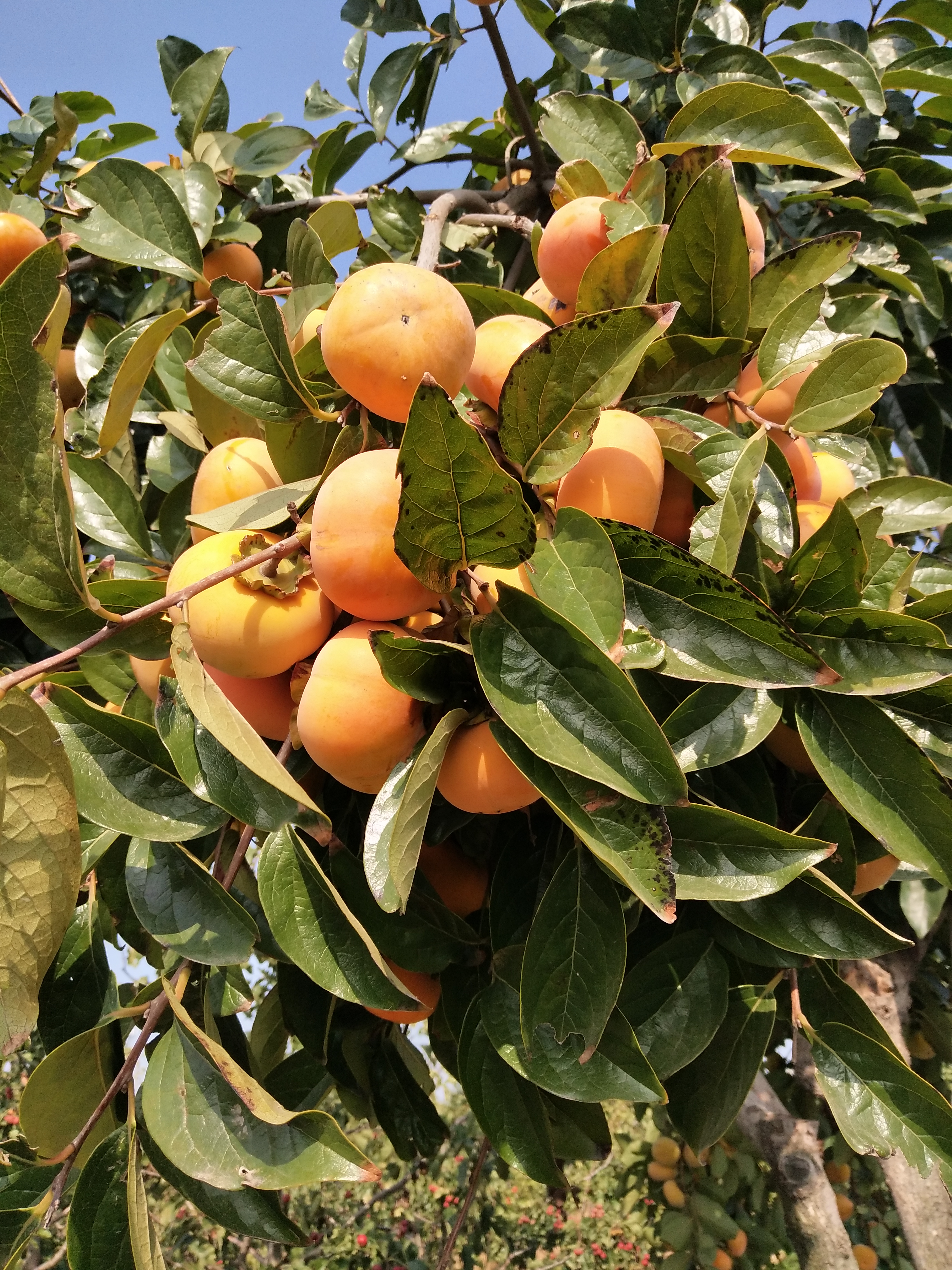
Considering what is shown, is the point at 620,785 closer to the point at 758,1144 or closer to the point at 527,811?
the point at 527,811

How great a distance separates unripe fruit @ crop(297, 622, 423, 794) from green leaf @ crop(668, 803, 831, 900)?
0.56ft

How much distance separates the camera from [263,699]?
620 mm

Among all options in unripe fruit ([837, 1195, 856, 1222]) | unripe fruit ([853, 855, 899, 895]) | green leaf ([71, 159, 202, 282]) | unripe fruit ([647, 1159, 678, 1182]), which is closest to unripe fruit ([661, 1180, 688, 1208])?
unripe fruit ([647, 1159, 678, 1182])

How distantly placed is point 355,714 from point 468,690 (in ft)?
0.25

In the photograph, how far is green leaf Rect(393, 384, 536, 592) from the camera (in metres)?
0.44

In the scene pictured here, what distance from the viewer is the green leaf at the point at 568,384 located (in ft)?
1.60

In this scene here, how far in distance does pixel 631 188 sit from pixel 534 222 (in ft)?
0.44

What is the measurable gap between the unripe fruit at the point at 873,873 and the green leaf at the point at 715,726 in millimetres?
229

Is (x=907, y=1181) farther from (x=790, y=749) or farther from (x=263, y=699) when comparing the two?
(x=263, y=699)

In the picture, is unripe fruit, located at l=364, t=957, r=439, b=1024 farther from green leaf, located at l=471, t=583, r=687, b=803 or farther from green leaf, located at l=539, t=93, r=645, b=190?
green leaf, located at l=539, t=93, r=645, b=190

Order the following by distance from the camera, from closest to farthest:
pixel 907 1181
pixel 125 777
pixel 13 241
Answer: pixel 125 777 < pixel 13 241 < pixel 907 1181

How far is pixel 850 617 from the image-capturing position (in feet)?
1.90

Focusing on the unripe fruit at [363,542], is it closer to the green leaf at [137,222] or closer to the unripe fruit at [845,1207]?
the green leaf at [137,222]

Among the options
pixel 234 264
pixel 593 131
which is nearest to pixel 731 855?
pixel 593 131
